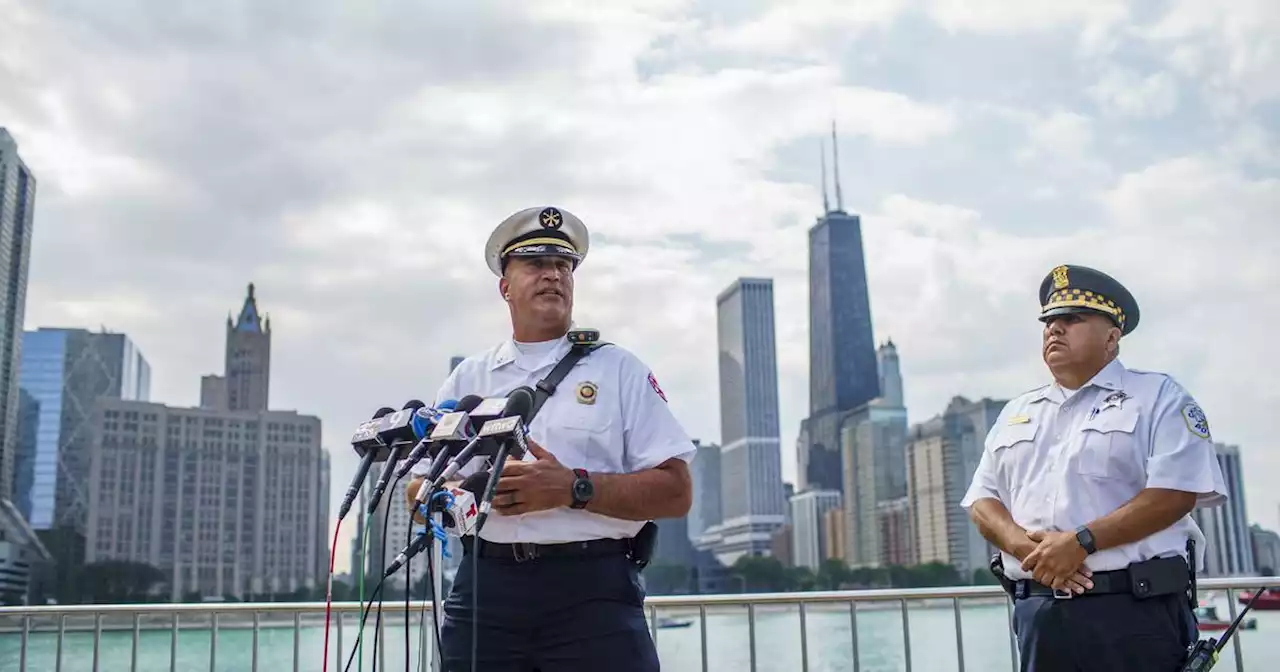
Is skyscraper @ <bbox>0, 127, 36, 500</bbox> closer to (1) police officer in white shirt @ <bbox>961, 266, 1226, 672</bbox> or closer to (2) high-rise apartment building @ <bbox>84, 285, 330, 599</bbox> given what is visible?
(2) high-rise apartment building @ <bbox>84, 285, 330, 599</bbox>

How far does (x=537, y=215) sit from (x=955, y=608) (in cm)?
251

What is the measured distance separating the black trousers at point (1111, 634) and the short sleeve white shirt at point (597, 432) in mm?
1047

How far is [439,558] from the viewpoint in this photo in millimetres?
2596

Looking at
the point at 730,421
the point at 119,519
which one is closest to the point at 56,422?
the point at 119,519

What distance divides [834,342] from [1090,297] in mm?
113540

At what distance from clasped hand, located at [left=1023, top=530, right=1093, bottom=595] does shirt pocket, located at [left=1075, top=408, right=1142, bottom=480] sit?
201 millimetres

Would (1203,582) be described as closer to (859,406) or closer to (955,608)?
(955,608)

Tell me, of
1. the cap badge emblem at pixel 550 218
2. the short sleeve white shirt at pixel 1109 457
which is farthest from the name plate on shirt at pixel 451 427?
the short sleeve white shirt at pixel 1109 457

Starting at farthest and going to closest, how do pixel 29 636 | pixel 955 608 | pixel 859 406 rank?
pixel 859 406
pixel 29 636
pixel 955 608

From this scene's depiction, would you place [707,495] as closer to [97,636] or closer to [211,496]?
[211,496]

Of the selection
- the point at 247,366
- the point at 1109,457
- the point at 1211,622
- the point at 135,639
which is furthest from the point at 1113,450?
the point at 247,366

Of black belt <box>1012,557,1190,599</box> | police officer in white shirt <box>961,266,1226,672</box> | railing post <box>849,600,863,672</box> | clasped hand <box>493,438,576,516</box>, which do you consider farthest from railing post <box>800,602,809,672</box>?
clasped hand <box>493,438,576,516</box>

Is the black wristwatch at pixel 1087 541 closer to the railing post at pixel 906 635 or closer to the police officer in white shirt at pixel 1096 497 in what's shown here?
the police officer in white shirt at pixel 1096 497

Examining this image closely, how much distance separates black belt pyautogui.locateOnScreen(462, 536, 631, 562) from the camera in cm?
237
